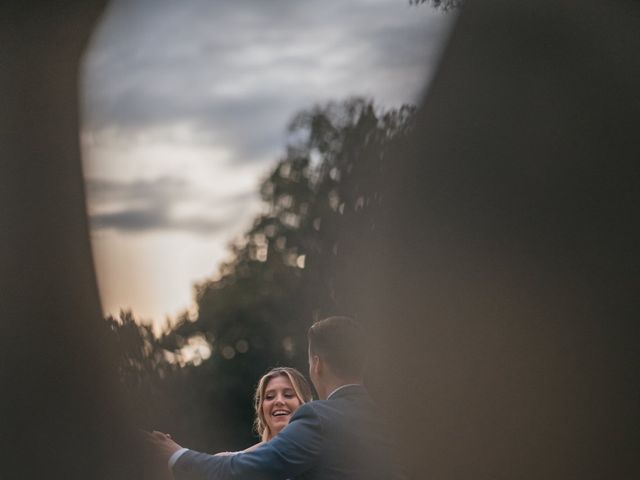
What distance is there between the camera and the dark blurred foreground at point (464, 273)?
9.44 ft

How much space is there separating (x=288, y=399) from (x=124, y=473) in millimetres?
597

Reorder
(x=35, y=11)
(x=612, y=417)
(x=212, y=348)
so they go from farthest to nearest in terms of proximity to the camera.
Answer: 1. (x=35, y=11)
2. (x=612, y=417)
3. (x=212, y=348)

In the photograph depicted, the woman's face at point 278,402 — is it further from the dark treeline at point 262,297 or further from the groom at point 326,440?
the dark treeline at point 262,297

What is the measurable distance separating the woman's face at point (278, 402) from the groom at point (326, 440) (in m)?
0.12

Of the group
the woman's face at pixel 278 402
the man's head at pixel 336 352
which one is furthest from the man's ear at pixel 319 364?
the woman's face at pixel 278 402

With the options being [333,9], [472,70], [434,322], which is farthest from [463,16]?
[434,322]

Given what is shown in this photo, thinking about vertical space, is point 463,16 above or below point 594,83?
above

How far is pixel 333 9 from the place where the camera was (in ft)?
10.1

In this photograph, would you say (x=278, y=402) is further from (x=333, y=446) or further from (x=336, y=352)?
(x=336, y=352)

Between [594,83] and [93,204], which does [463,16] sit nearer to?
[594,83]

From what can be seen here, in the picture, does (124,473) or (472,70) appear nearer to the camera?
(124,473)

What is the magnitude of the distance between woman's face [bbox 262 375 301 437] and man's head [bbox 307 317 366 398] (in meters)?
0.11

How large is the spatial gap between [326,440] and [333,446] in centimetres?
3

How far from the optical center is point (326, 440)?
299 cm
